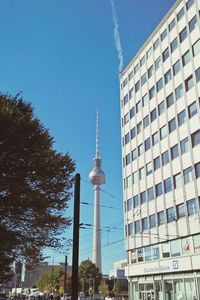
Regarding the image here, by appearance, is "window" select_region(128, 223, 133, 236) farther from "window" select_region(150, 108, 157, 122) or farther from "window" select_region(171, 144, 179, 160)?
"window" select_region(150, 108, 157, 122)

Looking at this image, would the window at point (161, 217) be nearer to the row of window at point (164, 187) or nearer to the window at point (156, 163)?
the row of window at point (164, 187)

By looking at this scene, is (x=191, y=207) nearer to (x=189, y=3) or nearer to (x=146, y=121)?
(x=146, y=121)

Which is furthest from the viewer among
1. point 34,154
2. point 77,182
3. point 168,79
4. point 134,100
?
point 134,100

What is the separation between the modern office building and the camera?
35.8 meters

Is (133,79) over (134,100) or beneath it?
over

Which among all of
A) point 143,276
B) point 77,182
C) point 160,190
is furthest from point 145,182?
point 77,182

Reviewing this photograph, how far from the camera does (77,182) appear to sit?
47.2 feet

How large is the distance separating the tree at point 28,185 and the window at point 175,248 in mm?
20318

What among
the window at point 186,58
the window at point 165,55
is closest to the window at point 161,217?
the window at point 186,58

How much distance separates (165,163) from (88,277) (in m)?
70.2

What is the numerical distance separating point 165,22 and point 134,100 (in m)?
10.4

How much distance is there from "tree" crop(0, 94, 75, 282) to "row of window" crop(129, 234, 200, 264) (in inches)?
735

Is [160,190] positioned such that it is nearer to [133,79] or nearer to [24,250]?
[133,79]

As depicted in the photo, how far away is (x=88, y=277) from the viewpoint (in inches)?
4018
